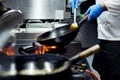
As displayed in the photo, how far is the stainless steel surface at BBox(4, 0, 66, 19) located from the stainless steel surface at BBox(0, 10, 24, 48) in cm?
149

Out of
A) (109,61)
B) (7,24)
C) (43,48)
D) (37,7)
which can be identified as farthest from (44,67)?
(37,7)

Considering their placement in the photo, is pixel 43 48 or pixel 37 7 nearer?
pixel 43 48

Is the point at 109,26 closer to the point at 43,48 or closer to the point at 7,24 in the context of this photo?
the point at 43,48

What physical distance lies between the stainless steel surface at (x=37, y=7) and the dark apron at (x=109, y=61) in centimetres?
87

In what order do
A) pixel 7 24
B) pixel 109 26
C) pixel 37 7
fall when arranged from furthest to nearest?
pixel 37 7 < pixel 109 26 < pixel 7 24

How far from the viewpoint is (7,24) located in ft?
1.64

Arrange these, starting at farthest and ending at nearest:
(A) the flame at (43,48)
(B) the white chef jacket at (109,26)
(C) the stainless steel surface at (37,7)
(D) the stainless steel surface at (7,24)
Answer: (C) the stainless steel surface at (37,7) → (B) the white chef jacket at (109,26) → (A) the flame at (43,48) → (D) the stainless steel surface at (7,24)

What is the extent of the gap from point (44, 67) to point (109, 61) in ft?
2.54

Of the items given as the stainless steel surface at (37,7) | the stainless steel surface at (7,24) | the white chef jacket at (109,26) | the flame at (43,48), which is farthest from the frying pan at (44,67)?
the stainless steel surface at (37,7)

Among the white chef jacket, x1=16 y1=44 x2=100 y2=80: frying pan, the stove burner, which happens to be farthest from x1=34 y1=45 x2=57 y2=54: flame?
the white chef jacket

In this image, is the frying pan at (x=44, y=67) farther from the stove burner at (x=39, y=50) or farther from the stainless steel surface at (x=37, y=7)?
the stainless steel surface at (x=37, y=7)

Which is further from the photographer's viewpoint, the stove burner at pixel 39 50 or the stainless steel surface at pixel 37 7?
the stainless steel surface at pixel 37 7

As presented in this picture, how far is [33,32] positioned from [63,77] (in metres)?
1.11

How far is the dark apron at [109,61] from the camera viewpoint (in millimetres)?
1213
